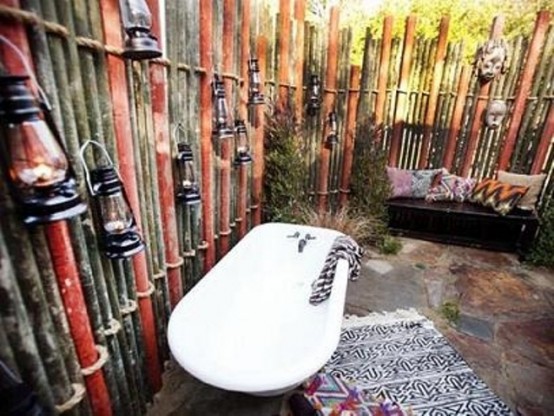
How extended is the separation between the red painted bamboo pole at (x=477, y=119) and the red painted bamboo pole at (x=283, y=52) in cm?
258

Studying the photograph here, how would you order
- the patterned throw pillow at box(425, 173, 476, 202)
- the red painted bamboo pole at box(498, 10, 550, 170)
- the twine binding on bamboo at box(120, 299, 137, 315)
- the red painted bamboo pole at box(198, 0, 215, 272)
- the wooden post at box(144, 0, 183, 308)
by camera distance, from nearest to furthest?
the twine binding on bamboo at box(120, 299, 137, 315), the wooden post at box(144, 0, 183, 308), the red painted bamboo pole at box(198, 0, 215, 272), the red painted bamboo pole at box(498, 10, 550, 170), the patterned throw pillow at box(425, 173, 476, 202)

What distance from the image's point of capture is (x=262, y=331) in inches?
94.3

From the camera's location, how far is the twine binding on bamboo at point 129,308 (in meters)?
1.57

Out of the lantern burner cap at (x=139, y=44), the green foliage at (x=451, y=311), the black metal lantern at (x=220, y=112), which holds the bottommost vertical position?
the green foliage at (x=451, y=311)

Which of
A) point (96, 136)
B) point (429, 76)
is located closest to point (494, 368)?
point (96, 136)

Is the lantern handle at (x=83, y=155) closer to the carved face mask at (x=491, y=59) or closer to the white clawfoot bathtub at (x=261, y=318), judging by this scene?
the white clawfoot bathtub at (x=261, y=318)

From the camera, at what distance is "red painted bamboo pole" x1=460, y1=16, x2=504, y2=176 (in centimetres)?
391

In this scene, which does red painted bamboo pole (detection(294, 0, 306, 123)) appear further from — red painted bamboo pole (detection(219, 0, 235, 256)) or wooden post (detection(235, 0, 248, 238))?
red painted bamboo pole (detection(219, 0, 235, 256))

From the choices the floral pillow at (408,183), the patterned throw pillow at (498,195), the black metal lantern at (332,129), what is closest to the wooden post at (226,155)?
the black metal lantern at (332,129)

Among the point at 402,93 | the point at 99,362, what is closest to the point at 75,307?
the point at 99,362

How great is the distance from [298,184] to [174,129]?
195 cm

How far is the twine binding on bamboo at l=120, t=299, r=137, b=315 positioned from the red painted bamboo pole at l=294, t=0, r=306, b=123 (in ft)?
9.05

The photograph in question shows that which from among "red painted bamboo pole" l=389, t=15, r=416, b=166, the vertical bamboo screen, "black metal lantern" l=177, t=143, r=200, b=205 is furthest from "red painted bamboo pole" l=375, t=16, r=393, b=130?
"black metal lantern" l=177, t=143, r=200, b=205

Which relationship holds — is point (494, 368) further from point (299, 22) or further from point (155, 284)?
point (299, 22)
